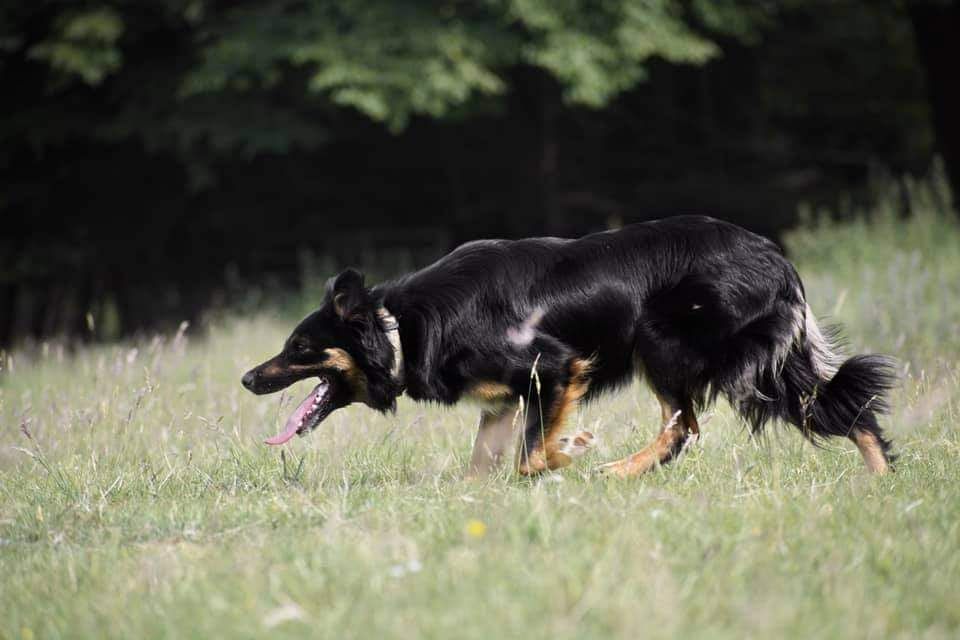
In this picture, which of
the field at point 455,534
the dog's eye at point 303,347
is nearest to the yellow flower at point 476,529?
the field at point 455,534

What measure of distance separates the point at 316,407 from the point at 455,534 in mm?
1736

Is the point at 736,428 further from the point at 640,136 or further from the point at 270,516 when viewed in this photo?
the point at 640,136

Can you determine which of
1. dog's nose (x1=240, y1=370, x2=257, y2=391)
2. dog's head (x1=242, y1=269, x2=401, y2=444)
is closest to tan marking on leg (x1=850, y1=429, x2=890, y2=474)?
dog's head (x1=242, y1=269, x2=401, y2=444)

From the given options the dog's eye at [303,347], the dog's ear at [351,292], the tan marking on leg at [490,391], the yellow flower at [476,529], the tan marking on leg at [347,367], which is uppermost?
the dog's ear at [351,292]

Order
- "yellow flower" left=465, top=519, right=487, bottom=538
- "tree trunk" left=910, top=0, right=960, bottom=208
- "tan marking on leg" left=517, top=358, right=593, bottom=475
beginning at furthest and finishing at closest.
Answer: "tree trunk" left=910, top=0, right=960, bottom=208, "tan marking on leg" left=517, top=358, right=593, bottom=475, "yellow flower" left=465, top=519, right=487, bottom=538

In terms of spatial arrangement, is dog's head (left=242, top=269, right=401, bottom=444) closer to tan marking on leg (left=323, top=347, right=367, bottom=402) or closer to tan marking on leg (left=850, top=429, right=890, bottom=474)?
tan marking on leg (left=323, top=347, right=367, bottom=402)

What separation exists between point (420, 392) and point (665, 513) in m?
1.67

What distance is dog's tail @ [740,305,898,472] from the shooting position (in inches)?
185

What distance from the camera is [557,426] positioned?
16.3 feet

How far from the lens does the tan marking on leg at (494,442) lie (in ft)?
16.5

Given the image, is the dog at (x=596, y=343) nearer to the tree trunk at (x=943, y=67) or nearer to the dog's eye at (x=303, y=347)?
the dog's eye at (x=303, y=347)

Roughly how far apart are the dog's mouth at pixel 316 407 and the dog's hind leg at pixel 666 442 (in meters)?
1.40

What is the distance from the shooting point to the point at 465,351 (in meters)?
4.92

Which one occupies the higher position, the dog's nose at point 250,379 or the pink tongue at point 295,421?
the dog's nose at point 250,379
